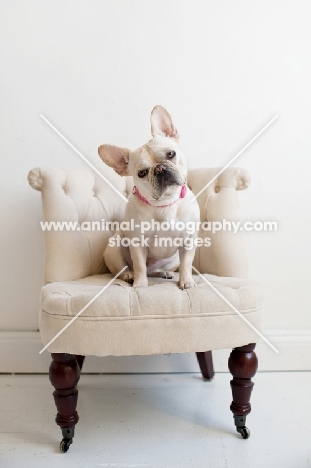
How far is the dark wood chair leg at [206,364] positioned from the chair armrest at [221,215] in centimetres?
→ 35

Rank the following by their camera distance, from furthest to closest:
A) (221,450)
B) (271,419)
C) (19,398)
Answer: (19,398), (271,419), (221,450)

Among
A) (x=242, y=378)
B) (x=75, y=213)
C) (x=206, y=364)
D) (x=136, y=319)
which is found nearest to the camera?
(x=136, y=319)

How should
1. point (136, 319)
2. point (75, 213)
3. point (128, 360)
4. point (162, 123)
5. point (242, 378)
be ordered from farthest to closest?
point (128, 360) → point (75, 213) → point (162, 123) → point (242, 378) → point (136, 319)

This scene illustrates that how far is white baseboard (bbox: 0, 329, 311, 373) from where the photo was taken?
178 cm

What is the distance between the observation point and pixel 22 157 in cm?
178

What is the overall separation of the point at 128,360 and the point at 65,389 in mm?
650

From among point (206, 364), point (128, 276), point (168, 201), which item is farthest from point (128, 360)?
point (168, 201)

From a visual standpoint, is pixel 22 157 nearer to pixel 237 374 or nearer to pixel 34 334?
pixel 34 334

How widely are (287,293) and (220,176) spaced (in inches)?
25.3

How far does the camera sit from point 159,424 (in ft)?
4.42

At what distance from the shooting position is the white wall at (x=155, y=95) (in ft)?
5.76

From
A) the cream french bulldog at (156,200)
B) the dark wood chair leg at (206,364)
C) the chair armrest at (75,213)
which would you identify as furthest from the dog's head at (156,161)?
the dark wood chair leg at (206,364)

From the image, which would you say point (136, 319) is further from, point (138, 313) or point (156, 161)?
point (156, 161)

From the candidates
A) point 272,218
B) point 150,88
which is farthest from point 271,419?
point 150,88
